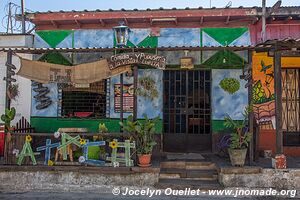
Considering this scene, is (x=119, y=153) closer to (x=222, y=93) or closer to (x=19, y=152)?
(x=19, y=152)

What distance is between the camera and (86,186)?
7.87 meters

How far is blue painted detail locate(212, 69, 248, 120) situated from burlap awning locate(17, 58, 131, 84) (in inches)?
123

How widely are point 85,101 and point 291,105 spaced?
6.71 m

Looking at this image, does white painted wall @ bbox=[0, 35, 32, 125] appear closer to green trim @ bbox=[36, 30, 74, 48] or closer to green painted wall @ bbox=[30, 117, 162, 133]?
green painted wall @ bbox=[30, 117, 162, 133]

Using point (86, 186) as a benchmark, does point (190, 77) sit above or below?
above

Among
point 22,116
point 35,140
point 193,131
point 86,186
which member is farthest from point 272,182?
point 22,116

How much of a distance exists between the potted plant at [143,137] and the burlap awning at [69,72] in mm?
1528

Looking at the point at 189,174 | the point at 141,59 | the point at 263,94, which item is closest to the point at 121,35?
the point at 141,59

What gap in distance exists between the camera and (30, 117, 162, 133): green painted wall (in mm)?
10250

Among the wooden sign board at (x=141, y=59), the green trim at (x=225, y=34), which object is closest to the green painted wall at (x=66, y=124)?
the wooden sign board at (x=141, y=59)

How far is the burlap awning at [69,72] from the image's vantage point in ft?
27.9

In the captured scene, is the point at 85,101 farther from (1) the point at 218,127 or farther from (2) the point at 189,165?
(1) the point at 218,127

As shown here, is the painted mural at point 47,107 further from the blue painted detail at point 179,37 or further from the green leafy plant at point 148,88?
the blue painted detail at point 179,37

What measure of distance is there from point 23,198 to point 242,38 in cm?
787
